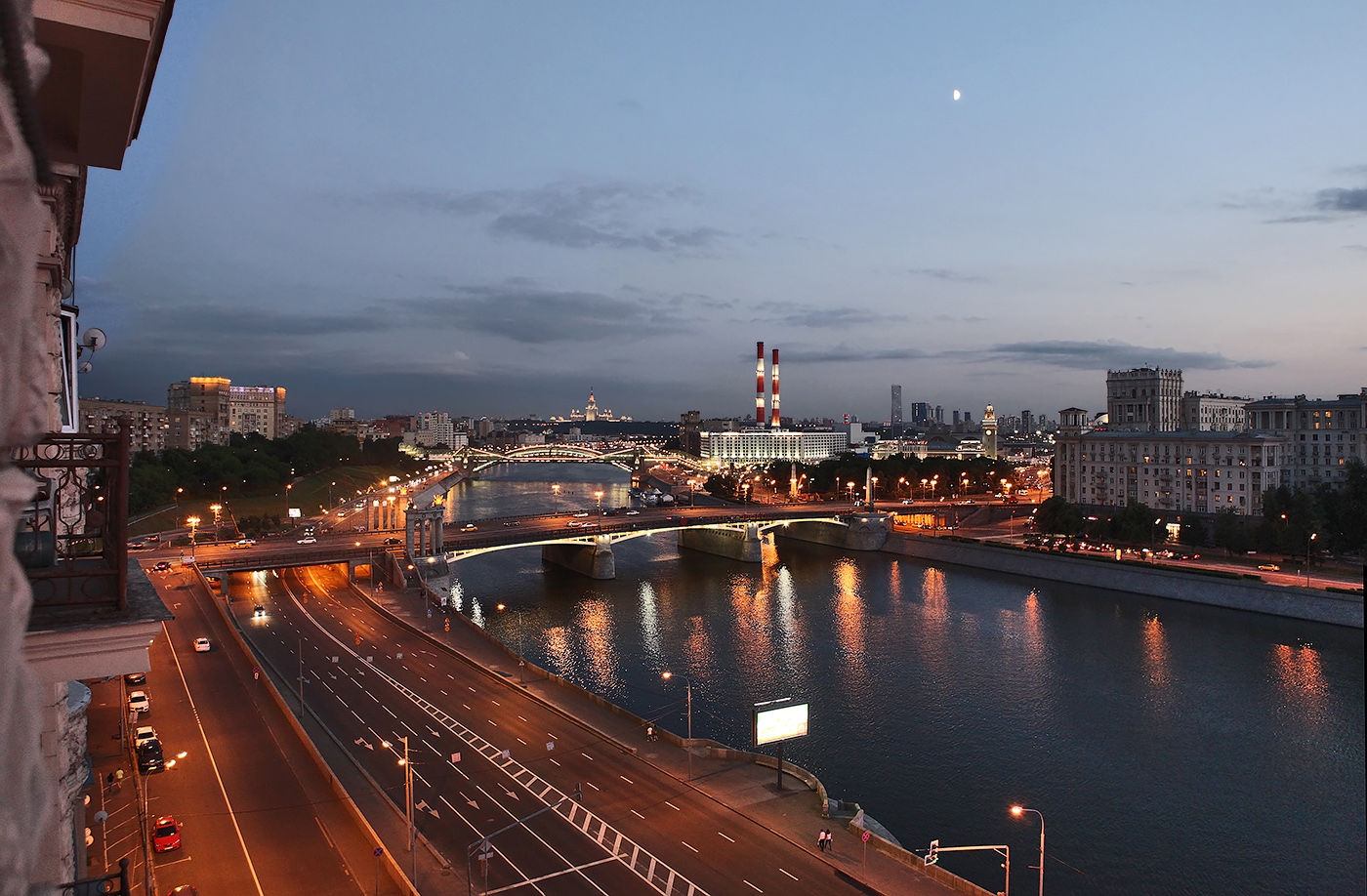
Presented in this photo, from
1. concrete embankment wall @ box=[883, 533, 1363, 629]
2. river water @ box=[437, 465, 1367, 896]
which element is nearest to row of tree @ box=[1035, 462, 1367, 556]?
concrete embankment wall @ box=[883, 533, 1363, 629]

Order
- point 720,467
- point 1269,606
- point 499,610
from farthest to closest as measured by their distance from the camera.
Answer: point 720,467
point 499,610
point 1269,606

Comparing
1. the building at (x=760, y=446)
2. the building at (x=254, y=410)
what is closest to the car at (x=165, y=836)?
the building at (x=254, y=410)

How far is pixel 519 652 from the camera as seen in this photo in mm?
24688

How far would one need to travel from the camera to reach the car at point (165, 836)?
12.5 meters

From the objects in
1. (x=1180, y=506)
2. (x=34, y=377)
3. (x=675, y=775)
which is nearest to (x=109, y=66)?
(x=34, y=377)

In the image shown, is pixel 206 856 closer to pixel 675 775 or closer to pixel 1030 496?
pixel 675 775

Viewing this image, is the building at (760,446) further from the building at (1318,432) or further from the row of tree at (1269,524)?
the row of tree at (1269,524)

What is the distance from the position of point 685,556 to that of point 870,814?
32.6 meters

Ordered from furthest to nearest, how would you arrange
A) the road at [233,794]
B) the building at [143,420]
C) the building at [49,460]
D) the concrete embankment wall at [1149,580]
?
the building at [143,420] → the concrete embankment wall at [1149,580] → the road at [233,794] → the building at [49,460]

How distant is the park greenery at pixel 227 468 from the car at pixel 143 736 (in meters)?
20.0

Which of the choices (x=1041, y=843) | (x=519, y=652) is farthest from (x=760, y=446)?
(x=1041, y=843)

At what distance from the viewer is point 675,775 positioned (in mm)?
15539

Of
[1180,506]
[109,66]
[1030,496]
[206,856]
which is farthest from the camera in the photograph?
[1030,496]

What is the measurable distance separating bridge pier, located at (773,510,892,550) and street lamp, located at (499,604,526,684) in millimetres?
22206
